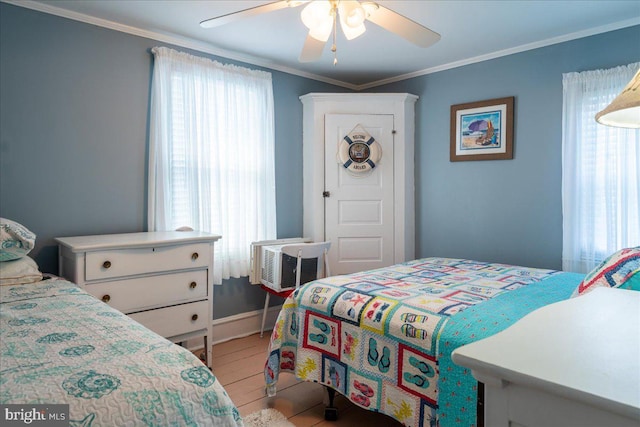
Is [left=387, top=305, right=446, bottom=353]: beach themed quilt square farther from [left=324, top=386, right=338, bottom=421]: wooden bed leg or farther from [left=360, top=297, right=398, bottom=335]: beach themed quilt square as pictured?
[left=324, top=386, right=338, bottom=421]: wooden bed leg

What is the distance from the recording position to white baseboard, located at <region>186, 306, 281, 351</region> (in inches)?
136

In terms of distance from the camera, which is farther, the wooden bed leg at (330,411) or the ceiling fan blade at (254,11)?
the wooden bed leg at (330,411)

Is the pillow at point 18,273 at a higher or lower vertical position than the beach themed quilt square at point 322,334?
higher

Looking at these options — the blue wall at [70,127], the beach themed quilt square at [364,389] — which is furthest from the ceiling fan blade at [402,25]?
the blue wall at [70,127]

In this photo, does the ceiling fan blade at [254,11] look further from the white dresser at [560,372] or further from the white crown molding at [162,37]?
the white dresser at [560,372]

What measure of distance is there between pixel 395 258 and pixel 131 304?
2487 millimetres

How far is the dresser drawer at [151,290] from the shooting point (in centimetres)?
239

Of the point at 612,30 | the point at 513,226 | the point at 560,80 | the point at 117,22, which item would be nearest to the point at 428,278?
the point at 513,226

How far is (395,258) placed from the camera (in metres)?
4.11

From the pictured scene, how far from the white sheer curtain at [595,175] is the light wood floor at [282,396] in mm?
2037

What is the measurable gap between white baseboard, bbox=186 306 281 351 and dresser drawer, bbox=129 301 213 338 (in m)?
0.59

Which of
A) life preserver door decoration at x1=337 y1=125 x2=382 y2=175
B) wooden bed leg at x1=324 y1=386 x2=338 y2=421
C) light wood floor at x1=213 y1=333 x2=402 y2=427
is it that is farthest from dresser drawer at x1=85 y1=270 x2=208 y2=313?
life preserver door decoration at x1=337 y1=125 x2=382 y2=175

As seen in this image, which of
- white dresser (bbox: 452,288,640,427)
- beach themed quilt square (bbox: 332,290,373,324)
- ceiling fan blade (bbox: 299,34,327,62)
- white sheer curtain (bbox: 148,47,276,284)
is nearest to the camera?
white dresser (bbox: 452,288,640,427)

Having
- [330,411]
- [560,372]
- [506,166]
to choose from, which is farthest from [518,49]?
[560,372]
